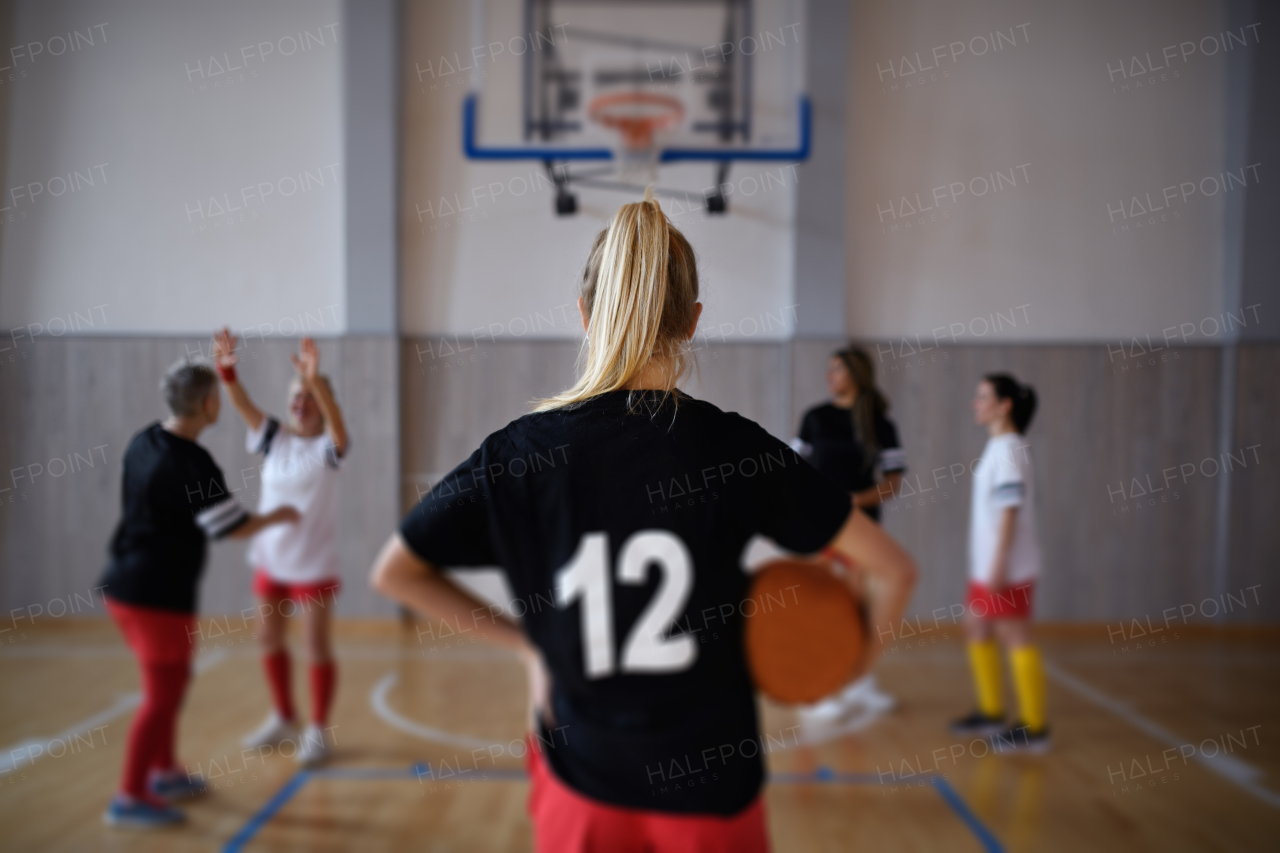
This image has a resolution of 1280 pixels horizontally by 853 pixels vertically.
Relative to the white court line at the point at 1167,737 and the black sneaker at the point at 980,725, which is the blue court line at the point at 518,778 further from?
the white court line at the point at 1167,737

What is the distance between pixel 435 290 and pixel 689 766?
141 inches

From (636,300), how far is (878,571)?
1.59 feet

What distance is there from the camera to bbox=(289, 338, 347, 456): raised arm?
5.84 feet

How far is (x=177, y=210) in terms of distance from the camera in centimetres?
197

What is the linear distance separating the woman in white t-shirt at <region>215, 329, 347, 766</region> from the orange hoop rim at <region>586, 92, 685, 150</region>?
7.69 ft

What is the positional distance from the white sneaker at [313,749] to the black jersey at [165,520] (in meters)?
1.10

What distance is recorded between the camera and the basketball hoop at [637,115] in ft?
12.8

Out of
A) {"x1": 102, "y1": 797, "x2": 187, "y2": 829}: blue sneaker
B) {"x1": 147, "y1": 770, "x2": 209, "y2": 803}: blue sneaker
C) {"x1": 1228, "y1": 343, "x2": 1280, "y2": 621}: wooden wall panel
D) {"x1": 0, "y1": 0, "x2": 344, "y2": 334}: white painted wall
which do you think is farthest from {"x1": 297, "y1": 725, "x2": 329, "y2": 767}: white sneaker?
{"x1": 1228, "y1": 343, "x2": 1280, "y2": 621}: wooden wall panel

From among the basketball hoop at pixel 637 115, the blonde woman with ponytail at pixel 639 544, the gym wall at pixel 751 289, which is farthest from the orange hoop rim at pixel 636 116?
the blonde woman with ponytail at pixel 639 544

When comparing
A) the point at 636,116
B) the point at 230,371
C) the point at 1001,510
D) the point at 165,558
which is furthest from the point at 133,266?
the point at 1001,510

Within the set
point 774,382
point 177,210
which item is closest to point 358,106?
point 177,210

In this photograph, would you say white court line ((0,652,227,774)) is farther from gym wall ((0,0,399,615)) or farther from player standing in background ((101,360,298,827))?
gym wall ((0,0,399,615))

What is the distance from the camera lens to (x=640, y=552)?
1053 mm

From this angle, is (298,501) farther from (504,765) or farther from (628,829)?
(504,765)
